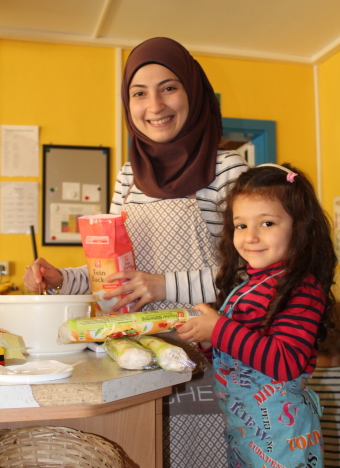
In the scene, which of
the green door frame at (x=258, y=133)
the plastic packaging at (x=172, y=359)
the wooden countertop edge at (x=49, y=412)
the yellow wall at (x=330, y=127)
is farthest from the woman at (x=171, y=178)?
the yellow wall at (x=330, y=127)

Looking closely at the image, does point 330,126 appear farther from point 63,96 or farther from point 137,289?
point 137,289

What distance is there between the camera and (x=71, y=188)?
116 inches

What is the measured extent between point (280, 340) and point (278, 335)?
0.05ft

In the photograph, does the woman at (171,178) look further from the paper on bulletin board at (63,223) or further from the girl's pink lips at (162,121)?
the paper on bulletin board at (63,223)

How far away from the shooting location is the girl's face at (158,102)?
1314mm

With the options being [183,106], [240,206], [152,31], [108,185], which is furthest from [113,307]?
[152,31]

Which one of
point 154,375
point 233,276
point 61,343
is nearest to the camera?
point 154,375

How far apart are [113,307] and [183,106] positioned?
57 centimetres

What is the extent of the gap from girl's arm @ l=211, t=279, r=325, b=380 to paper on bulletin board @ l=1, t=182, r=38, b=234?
2131 mm

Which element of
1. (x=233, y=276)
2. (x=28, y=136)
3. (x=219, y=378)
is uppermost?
(x=28, y=136)

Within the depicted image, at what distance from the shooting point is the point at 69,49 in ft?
9.92

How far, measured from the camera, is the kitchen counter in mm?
651

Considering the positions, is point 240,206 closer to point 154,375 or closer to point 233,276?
point 233,276

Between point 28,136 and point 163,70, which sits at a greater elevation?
point 28,136
